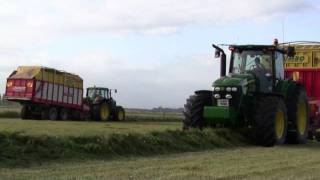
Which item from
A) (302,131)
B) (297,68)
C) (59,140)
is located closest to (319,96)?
(297,68)

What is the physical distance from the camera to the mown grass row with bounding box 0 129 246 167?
12.0m

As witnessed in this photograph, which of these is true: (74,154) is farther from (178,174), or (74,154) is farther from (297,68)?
(297,68)

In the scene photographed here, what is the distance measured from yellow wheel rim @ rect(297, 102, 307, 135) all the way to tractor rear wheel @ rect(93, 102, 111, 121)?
73.8ft

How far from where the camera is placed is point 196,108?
17.8 m

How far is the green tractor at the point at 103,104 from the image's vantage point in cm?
4128

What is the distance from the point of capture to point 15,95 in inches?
1462

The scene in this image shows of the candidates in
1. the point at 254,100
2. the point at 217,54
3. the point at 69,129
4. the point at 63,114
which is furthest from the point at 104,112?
the point at 254,100

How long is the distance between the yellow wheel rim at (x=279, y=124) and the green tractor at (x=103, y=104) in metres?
23.9

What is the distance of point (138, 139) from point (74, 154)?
2.23 metres

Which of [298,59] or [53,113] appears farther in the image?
[53,113]

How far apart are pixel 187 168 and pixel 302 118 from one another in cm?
962

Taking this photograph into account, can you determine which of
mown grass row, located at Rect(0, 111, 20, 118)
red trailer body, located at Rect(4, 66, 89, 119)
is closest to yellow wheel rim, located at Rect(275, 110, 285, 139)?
red trailer body, located at Rect(4, 66, 89, 119)

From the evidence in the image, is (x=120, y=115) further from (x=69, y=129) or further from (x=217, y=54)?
(x=217, y=54)

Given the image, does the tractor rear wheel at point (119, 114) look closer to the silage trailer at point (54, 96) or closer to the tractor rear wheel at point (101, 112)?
the silage trailer at point (54, 96)
